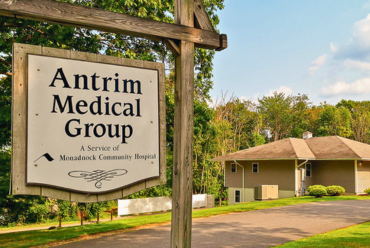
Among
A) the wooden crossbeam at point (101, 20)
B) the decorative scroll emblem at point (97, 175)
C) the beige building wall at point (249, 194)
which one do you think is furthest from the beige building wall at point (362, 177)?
the decorative scroll emblem at point (97, 175)

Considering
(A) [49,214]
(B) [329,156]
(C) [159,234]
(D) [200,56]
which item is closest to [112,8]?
(D) [200,56]

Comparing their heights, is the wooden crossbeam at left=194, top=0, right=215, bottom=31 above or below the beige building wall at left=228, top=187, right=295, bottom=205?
above

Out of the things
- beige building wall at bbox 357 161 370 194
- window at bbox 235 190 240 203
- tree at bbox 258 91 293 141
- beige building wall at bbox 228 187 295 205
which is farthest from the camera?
tree at bbox 258 91 293 141

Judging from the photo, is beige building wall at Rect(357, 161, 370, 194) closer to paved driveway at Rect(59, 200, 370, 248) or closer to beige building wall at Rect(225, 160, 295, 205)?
beige building wall at Rect(225, 160, 295, 205)

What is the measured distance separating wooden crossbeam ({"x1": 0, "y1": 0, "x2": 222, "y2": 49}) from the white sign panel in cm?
44

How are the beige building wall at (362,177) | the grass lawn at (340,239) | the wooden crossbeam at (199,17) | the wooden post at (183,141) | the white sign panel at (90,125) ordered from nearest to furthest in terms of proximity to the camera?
the white sign panel at (90,125), the wooden post at (183,141), the wooden crossbeam at (199,17), the grass lawn at (340,239), the beige building wall at (362,177)

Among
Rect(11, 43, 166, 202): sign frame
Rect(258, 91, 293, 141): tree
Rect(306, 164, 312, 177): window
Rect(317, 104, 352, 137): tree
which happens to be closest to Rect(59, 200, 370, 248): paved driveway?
Rect(11, 43, 166, 202): sign frame

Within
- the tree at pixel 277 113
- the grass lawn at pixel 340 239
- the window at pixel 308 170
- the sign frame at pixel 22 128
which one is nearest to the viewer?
the sign frame at pixel 22 128

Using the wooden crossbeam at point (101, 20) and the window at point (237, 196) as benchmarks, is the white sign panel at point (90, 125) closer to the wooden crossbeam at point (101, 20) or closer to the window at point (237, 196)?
the wooden crossbeam at point (101, 20)

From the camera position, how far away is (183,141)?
13.1 feet

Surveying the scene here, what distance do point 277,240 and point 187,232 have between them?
6.69 m

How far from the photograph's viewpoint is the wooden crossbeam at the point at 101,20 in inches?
129

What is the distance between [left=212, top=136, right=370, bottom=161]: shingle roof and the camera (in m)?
26.7

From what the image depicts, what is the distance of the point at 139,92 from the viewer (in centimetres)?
380
